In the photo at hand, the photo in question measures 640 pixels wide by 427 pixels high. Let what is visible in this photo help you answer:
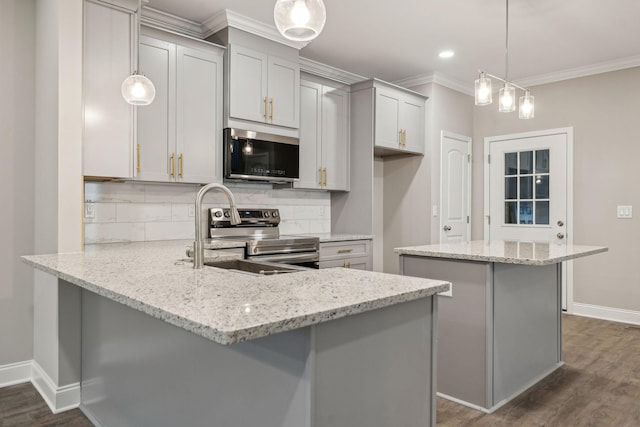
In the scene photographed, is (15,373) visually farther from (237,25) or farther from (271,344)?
(237,25)

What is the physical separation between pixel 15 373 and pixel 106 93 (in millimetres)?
1844

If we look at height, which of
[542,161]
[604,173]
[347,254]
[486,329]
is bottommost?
[486,329]

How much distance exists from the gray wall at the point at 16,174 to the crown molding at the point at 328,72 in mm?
2162

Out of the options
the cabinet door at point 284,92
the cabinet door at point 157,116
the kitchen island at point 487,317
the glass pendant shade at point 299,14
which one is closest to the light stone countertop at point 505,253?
the kitchen island at point 487,317

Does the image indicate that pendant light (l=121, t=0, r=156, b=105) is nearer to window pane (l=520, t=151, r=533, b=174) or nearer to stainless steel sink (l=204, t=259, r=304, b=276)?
stainless steel sink (l=204, t=259, r=304, b=276)

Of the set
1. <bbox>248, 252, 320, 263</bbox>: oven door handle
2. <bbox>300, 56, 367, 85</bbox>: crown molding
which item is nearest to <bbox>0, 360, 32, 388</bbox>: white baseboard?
<bbox>248, 252, 320, 263</bbox>: oven door handle

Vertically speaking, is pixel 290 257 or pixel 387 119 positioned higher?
pixel 387 119

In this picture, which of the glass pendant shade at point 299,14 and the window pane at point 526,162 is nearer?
the glass pendant shade at point 299,14

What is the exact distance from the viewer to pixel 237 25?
10.9ft

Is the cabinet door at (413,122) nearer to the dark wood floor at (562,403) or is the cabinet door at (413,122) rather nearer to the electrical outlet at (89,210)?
the dark wood floor at (562,403)

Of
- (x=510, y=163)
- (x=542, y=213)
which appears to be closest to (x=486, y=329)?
(x=542, y=213)

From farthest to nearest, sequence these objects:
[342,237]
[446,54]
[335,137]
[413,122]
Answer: [413,122]
[335,137]
[446,54]
[342,237]

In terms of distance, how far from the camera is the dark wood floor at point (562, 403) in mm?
2287

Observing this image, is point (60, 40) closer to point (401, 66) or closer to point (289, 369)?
point (289, 369)
